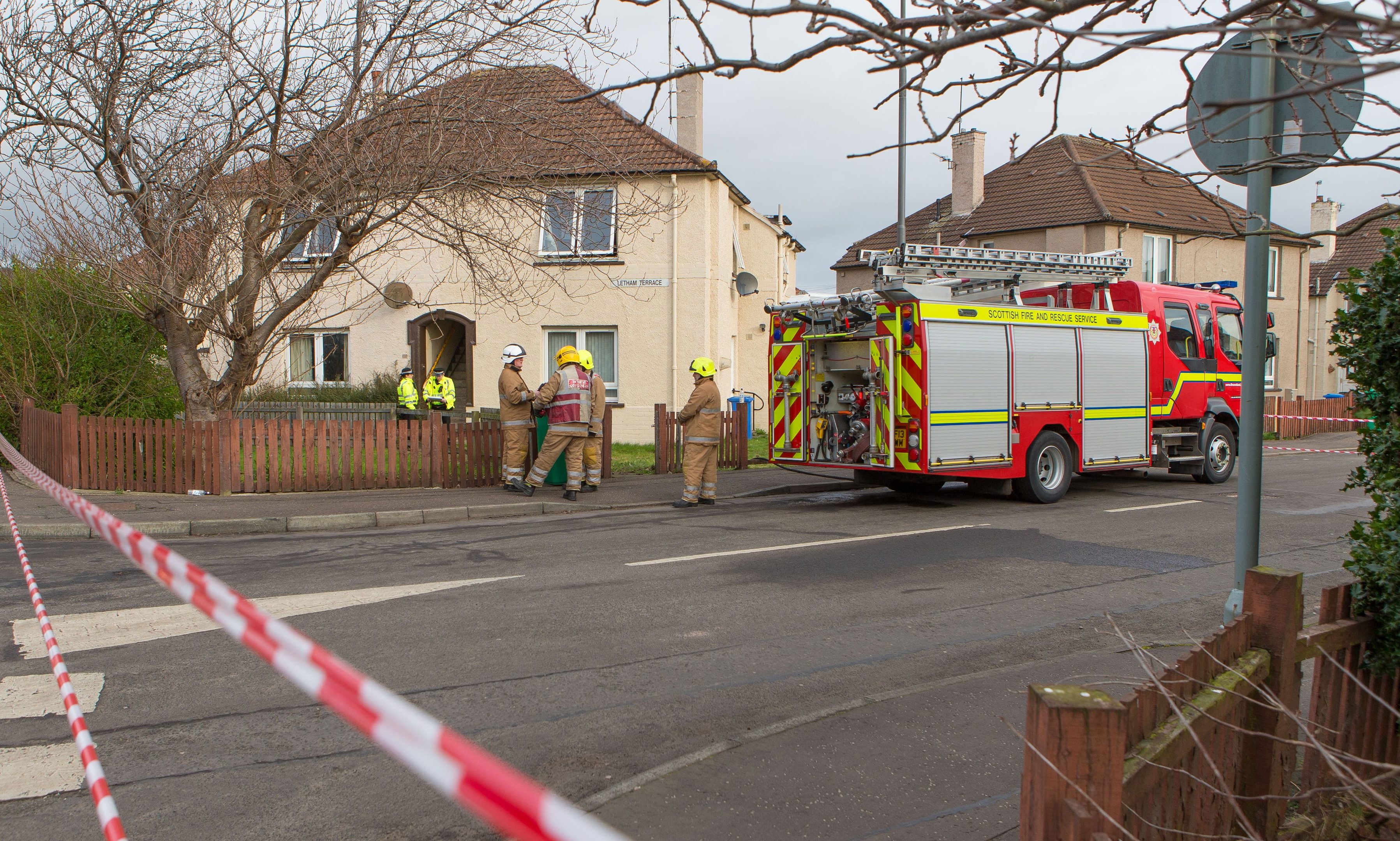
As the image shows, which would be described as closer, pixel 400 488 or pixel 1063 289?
pixel 400 488

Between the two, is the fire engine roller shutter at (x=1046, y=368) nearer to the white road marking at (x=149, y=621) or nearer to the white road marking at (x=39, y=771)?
the white road marking at (x=149, y=621)

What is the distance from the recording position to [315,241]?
1459cm

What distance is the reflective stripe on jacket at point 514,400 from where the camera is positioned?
12867 mm

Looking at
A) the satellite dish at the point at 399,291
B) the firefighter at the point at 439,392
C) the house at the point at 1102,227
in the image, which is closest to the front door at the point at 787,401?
the firefighter at the point at 439,392

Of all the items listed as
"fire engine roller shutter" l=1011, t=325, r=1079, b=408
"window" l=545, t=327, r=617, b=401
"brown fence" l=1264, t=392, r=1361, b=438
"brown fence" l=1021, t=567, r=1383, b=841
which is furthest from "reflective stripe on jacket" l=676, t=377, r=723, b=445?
"brown fence" l=1264, t=392, r=1361, b=438

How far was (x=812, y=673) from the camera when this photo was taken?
215 inches

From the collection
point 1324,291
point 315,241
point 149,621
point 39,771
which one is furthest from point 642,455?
point 1324,291

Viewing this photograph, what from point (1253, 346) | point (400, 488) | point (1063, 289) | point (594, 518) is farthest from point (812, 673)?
point (1063, 289)

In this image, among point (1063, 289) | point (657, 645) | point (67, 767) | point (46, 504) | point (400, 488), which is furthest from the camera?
point (1063, 289)

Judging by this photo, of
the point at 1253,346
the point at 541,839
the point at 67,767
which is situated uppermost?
the point at 1253,346

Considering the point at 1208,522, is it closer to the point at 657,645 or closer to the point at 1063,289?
the point at 1063,289

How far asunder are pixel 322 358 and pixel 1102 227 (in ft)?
69.7

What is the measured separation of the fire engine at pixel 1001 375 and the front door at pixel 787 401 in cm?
2

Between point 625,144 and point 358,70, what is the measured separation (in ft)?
26.7
